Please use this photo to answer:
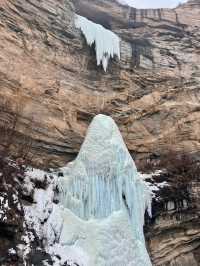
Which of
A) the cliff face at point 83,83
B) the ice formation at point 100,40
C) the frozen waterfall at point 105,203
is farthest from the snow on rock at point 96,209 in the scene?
the ice formation at point 100,40

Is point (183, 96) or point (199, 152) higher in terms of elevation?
point (183, 96)

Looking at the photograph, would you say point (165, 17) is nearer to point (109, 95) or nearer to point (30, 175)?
point (109, 95)

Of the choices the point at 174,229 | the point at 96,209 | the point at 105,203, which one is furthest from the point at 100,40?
the point at 96,209

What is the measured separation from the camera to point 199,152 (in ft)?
49.9

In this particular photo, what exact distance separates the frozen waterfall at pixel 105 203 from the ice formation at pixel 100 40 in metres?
4.36

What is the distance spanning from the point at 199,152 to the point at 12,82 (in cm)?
643

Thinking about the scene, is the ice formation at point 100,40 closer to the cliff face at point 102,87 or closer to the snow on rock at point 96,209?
the cliff face at point 102,87

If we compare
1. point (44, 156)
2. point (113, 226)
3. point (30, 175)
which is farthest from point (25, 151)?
point (113, 226)

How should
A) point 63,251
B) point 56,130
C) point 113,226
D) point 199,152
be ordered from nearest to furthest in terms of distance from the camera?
point 63,251 → point 113,226 → point 56,130 → point 199,152

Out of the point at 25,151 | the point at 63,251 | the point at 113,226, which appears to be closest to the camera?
the point at 63,251

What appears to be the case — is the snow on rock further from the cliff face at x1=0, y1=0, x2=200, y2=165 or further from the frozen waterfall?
the cliff face at x1=0, y1=0, x2=200, y2=165

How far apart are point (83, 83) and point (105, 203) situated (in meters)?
5.63

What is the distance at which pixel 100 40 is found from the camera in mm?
17188

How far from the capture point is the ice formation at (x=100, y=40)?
16641 millimetres
